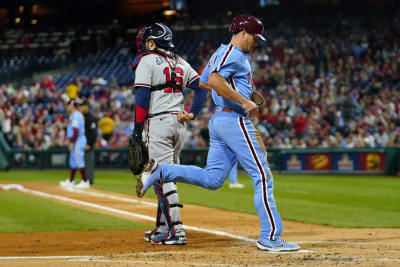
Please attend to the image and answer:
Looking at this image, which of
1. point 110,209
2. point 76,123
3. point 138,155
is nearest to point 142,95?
point 138,155

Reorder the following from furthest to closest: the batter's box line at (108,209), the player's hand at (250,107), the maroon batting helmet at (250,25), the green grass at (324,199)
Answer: the green grass at (324,199)
the batter's box line at (108,209)
the maroon batting helmet at (250,25)
the player's hand at (250,107)

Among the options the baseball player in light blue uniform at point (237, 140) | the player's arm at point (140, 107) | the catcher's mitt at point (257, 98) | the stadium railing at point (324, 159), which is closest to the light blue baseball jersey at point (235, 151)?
the baseball player in light blue uniform at point (237, 140)

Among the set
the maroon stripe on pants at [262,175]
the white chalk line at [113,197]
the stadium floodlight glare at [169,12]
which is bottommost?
the white chalk line at [113,197]

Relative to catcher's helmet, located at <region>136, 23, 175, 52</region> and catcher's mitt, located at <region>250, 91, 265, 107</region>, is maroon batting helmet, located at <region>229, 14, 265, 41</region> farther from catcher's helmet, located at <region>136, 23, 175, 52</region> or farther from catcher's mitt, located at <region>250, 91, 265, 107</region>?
catcher's helmet, located at <region>136, 23, 175, 52</region>

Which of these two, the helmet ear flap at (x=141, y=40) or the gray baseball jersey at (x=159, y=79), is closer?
the gray baseball jersey at (x=159, y=79)

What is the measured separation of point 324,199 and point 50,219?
6010 millimetres

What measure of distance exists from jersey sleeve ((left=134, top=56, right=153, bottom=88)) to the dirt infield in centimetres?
164

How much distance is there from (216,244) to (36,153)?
21.0 m

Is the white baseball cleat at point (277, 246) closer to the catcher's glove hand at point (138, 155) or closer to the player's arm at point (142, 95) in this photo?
the catcher's glove hand at point (138, 155)

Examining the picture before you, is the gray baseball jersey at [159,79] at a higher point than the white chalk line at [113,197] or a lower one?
higher

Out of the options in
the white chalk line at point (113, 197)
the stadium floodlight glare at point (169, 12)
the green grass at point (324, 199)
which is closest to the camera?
the green grass at point (324, 199)

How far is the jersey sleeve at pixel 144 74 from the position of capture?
7285mm

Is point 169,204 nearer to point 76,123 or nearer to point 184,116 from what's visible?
point 184,116

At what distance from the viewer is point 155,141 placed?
7383 millimetres
